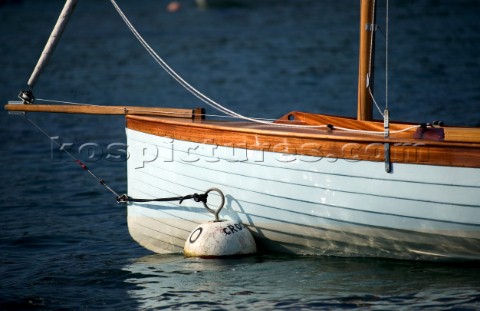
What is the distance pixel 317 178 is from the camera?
10.5 m

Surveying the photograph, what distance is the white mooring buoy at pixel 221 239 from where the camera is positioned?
435 inches

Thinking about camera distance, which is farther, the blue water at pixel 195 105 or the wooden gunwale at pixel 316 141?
the blue water at pixel 195 105

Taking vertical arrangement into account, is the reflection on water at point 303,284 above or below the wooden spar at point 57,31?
below

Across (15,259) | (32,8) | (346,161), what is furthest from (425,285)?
(32,8)

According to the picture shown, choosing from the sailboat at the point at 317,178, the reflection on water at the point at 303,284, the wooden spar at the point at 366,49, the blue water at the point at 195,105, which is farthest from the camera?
the wooden spar at the point at 366,49

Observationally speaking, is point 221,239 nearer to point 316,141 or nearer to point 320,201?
point 320,201

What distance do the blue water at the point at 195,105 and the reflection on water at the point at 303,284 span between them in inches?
0.9

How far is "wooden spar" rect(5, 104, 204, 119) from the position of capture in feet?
38.7

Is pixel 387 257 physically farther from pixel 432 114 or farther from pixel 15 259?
pixel 432 114

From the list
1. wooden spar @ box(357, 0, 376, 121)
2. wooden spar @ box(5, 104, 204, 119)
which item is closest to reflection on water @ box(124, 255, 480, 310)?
wooden spar @ box(5, 104, 204, 119)

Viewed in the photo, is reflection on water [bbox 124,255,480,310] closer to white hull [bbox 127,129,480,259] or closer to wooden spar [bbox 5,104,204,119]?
white hull [bbox 127,129,480,259]

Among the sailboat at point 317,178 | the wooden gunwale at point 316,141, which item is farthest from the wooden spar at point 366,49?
the wooden gunwale at point 316,141

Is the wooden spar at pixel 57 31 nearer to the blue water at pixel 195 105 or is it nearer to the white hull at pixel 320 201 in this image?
the white hull at pixel 320 201

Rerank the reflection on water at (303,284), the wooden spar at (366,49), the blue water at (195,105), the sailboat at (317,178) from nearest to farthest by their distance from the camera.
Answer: the reflection on water at (303,284) → the sailboat at (317,178) → the blue water at (195,105) → the wooden spar at (366,49)
